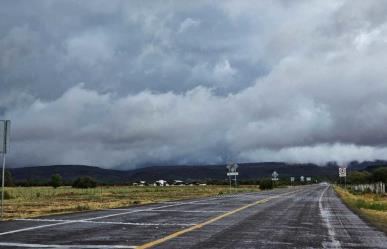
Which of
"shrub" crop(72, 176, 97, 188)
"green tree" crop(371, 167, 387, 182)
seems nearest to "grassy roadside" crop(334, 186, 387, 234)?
"green tree" crop(371, 167, 387, 182)

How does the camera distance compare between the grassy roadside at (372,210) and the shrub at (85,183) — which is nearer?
the grassy roadside at (372,210)

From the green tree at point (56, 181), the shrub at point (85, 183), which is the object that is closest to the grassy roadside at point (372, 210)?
the shrub at point (85, 183)

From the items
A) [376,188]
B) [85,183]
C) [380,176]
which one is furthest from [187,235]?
[85,183]

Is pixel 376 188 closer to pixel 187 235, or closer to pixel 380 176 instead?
pixel 380 176

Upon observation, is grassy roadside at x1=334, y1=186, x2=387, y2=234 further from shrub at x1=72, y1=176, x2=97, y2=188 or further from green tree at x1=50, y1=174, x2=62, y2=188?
green tree at x1=50, y1=174, x2=62, y2=188

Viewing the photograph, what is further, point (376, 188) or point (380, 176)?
point (380, 176)

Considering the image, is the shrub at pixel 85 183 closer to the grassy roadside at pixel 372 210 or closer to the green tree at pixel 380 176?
the green tree at pixel 380 176

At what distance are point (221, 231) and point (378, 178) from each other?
9849 cm

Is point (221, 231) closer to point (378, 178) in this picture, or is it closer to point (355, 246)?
point (355, 246)

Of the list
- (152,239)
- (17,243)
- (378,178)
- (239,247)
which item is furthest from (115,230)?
(378,178)

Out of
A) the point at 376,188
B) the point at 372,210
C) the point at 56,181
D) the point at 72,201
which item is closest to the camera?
the point at 372,210

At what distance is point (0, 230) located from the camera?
15141 mm

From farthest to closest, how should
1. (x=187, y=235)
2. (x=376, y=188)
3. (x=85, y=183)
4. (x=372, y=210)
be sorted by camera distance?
(x=85, y=183) → (x=376, y=188) → (x=372, y=210) → (x=187, y=235)

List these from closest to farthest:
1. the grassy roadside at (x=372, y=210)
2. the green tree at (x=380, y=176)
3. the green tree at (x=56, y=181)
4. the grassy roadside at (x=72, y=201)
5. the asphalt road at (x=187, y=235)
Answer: the asphalt road at (x=187, y=235) < the grassy roadside at (x=372, y=210) < the grassy roadside at (x=72, y=201) < the green tree at (x=380, y=176) < the green tree at (x=56, y=181)
